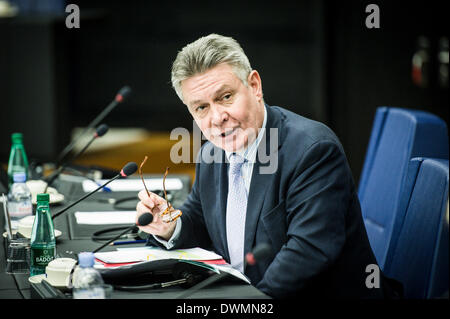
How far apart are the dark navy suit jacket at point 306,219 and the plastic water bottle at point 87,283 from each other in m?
0.36

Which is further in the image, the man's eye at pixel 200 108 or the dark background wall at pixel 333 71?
the dark background wall at pixel 333 71

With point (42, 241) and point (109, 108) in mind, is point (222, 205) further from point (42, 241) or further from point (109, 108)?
point (109, 108)

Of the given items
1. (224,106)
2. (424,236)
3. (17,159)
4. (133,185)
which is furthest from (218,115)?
(17,159)

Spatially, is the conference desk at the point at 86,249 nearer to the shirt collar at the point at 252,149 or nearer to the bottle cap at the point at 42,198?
the bottle cap at the point at 42,198

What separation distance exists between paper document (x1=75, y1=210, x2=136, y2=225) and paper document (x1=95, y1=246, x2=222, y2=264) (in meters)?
0.33

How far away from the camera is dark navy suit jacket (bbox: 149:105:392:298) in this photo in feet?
4.70

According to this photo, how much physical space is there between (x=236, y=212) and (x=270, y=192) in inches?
6.2

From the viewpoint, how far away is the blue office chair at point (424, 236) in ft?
5.13

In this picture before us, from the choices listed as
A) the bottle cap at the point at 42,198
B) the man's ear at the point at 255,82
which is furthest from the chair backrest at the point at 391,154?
the bottle cap at the point at 42,198

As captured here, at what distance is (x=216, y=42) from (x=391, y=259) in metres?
0.75

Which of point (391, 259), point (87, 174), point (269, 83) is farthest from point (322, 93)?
point (391, 259)

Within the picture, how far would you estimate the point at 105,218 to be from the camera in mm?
2096

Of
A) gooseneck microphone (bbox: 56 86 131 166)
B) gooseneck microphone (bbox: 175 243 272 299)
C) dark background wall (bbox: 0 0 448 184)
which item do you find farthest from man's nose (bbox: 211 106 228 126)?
dark background wall (bbox: 0 0 448 184)

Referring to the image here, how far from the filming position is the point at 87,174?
2.64 meters
